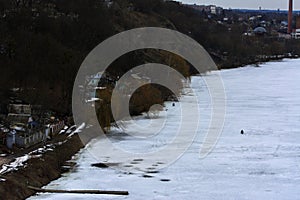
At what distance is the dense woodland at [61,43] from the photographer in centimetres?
1205

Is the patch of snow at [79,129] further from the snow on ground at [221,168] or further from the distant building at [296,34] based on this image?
the distant building at [296,34]

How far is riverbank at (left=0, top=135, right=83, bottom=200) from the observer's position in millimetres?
6207

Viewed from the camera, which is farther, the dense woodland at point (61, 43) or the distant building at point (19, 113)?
the dense woodland at point (61, 43)

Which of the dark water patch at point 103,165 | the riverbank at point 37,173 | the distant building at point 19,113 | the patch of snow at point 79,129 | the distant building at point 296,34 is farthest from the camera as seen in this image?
the distant building at point 296,34

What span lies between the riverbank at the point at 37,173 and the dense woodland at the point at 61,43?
273 centimetres

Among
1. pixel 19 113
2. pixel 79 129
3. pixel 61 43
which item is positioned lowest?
pixel 79 129

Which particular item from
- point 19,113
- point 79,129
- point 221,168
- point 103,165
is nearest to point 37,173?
point 103,165

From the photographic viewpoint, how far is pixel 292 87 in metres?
18.2

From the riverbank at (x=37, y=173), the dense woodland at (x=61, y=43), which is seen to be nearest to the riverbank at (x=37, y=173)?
the riverbank at (x=37, y=173)

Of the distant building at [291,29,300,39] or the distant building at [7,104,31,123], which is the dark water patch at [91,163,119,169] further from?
the distant building at [291,29,300,39]

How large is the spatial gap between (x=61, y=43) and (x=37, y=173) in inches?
410

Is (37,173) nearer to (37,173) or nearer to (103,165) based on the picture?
(37,173)

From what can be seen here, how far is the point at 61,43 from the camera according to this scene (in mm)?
16953

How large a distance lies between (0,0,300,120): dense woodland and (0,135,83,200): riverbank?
8.97 ft
